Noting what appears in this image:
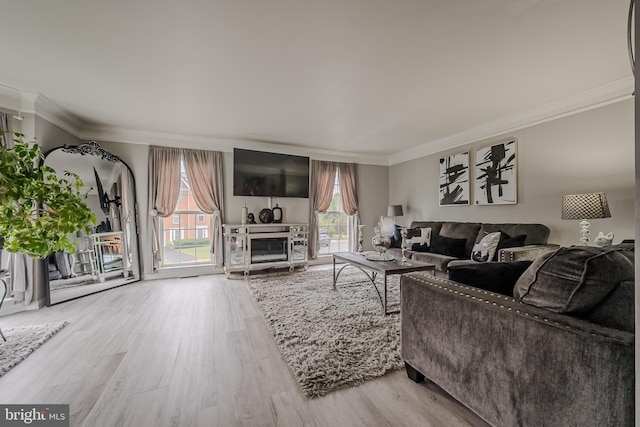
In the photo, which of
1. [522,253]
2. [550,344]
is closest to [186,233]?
[550,344]

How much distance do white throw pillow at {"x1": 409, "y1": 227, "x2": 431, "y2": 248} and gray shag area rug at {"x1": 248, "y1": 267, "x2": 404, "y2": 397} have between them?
0.87 metres

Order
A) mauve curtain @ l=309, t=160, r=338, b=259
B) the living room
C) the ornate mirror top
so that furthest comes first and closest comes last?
1. mauve curtain @ l=309, t=160, r=338, b=259
2. the ornate mirror top
3. the living room

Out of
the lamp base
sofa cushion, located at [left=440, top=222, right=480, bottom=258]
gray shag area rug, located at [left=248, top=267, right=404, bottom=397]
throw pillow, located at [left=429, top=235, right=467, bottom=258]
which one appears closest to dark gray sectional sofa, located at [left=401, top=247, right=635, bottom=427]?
gray shag area rug, located at [left=248, top=267, right=404, bottom=397]

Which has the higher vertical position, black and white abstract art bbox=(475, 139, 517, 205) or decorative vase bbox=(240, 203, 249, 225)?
black and white abstract art bbox=(475, 139, 517, 205)

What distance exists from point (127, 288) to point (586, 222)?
5.80 meters

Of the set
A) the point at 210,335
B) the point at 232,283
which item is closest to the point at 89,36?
the point at 210,335

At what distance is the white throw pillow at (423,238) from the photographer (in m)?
4.18

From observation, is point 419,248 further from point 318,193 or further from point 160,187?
A: point 160,187

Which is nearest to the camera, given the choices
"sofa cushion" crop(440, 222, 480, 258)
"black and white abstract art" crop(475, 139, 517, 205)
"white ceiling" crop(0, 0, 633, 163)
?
"white ceiling" crop(0, 0, 633, 163)

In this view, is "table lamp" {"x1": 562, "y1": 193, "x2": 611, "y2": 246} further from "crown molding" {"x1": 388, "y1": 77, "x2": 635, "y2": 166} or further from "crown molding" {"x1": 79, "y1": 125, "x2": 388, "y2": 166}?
"crown molding" {"x1": 79, "y1": 125, "x2": 388, "y2": 166}

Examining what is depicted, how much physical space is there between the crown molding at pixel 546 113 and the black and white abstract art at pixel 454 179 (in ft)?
0.83

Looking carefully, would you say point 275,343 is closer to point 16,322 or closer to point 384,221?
point 16,322

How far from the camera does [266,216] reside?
465 cm

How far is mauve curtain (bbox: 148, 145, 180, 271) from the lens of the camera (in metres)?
4.16
